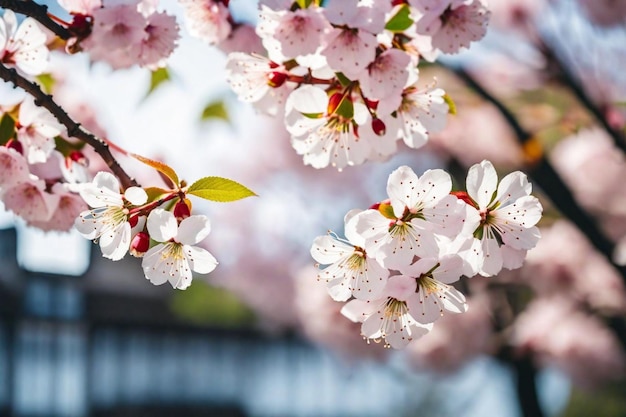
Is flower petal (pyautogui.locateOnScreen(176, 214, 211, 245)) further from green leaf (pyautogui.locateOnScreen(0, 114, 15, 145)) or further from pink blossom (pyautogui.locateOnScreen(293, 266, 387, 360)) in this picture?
pink blossom (pyautogui.locateOnScreen(293, 266, 387, 360))

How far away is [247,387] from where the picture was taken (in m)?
7.01

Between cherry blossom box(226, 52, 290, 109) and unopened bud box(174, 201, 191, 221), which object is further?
cherry blossom box(226, 52, 290, 109)

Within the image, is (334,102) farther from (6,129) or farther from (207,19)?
(6,129)

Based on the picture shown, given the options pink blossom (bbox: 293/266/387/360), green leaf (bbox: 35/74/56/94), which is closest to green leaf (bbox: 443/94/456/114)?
green leaf (bbox: 35/74/56/94)

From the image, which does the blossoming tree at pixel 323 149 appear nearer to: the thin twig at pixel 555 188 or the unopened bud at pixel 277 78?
the unopened bud at pixel 277 78

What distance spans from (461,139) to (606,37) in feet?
2.59

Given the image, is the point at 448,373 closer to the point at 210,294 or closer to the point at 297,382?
the point at 210,294

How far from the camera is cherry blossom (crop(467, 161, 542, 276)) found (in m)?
0.67

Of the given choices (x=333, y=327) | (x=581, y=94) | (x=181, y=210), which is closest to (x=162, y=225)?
(x=181, y=210)

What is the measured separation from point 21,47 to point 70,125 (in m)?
0.18

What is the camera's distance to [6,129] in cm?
85

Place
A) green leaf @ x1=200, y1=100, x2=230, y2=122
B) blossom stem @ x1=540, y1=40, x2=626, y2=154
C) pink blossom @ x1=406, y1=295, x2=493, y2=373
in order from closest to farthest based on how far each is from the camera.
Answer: blossom stem @ x1=540, y1=40, x2=626, y2=154
green leaf @ x1=200, y1=100, x2=230, y2=122
pink blossom @ x1=406, y1=295, x2=493, y2=373

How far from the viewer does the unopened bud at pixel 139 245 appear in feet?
2.31

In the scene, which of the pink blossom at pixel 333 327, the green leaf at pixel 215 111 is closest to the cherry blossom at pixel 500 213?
the green leaf at pixel 215 111
